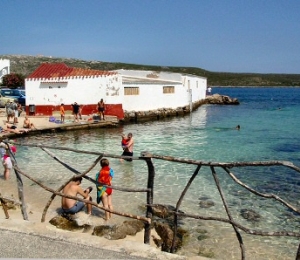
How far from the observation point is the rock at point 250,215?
979 cm

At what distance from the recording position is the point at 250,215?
10.0 metres

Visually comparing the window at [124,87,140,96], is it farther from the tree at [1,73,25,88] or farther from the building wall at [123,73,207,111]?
Answer: the tree at [1,73,25,88]

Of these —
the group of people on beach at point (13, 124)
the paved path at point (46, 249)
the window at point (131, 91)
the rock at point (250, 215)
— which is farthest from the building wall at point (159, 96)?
the paved path at point (46, 249)

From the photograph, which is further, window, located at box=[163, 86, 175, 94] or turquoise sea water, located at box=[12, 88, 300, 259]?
window, located at box=[163, 86, 175, 94]

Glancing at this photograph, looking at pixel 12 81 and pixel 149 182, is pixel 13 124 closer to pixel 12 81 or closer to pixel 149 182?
pixel 149 182

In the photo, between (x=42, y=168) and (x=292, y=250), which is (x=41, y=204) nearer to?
(x=42, y=168)

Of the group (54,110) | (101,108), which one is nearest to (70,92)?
(54,110)

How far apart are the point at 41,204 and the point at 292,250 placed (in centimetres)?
673

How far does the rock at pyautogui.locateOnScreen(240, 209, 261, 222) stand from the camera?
9789mm

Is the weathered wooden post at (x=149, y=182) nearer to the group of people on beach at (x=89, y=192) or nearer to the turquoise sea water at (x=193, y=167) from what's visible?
the group of people on beach at (x=89, y=192)

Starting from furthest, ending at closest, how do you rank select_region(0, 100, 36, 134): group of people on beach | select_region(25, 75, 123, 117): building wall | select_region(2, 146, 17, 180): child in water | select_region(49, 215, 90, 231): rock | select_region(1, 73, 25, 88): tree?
select_region(1, 73, 25, 88): tree, select_region(25, 75, 123, 117): building wall, select_region(0, 100, 36, 134): group of people on beach, select_region(2, 146, 17, 180): child in water, select_region(49, 215, 90, 231): rock

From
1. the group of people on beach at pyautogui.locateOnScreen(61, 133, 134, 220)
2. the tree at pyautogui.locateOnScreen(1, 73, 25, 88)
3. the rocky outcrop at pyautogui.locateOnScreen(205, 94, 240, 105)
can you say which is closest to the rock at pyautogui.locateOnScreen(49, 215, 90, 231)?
the group of people on beach at pyautogui.locateOnScreen(61, 133, 134, 220)

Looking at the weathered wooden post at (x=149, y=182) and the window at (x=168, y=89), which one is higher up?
the window at (x=168, y=89)

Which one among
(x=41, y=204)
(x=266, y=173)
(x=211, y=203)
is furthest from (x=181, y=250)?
(x=266, y=173)
